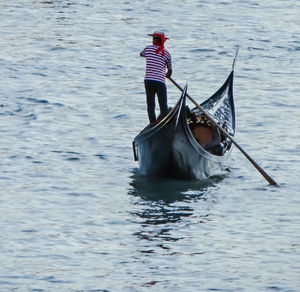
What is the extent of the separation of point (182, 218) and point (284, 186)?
184 centimetres

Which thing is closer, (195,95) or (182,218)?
(182,218)

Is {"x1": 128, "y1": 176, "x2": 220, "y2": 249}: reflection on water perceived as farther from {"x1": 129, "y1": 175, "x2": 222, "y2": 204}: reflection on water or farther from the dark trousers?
the dark trousers

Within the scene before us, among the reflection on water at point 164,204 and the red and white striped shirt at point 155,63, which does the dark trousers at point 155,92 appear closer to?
the red and white striped shirt at point 155,63

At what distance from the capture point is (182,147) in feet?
39.4

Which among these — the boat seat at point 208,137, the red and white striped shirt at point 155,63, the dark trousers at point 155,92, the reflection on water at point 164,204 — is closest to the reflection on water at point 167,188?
the reflection on water at point 164,204

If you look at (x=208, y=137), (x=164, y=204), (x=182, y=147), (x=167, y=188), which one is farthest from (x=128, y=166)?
(x=164, y=204)

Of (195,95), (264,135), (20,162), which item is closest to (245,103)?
(195,95)

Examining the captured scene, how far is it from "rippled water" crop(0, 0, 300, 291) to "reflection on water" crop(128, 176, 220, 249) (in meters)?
0.02

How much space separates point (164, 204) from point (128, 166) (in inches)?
68.2

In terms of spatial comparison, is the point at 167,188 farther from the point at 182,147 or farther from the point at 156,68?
the point at 156,68

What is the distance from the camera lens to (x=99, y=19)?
942 inches

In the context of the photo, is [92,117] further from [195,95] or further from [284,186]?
[284,186]

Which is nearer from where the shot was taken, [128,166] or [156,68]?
[156,68]

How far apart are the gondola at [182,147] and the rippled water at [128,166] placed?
0.60 feet
